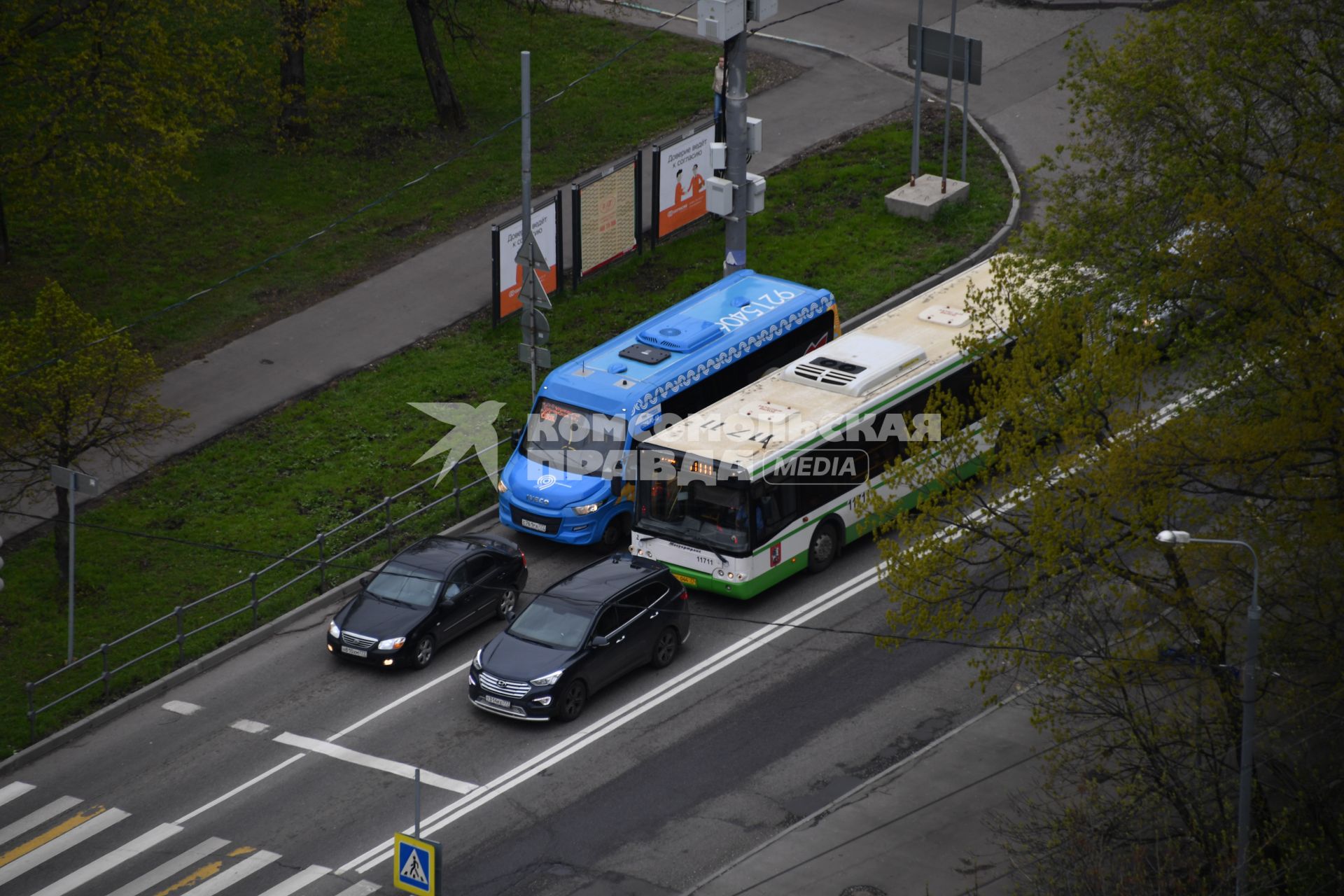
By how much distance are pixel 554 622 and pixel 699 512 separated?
3.03m

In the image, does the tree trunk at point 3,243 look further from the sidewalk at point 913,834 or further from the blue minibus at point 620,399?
the sidewalk at point 913,834

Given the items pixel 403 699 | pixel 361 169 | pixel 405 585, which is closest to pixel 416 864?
pixel 403 699

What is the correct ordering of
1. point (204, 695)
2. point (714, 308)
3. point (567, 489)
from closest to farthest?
point (204, 695)
point (567, 489)
point (714, 308)

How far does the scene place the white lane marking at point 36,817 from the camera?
22.4m

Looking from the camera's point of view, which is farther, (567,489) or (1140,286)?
(567,489)

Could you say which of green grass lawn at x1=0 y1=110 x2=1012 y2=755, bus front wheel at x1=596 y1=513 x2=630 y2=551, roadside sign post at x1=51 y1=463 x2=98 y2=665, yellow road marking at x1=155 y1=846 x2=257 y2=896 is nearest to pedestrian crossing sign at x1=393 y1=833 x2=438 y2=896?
yellow road marking at x1=155 y1=846 x2=257 y2=896

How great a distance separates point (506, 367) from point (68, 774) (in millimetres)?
11840

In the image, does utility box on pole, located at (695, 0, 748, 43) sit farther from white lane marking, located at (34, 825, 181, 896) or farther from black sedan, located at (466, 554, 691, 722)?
white lane marking, located at (34, 825, 181, 896)

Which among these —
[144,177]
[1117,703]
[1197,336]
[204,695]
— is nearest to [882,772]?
[1117,703]

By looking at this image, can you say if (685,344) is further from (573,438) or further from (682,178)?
(682,178)

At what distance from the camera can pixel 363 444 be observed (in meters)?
30.4

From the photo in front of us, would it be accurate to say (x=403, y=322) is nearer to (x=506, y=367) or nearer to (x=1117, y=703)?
(x=506, y=367)

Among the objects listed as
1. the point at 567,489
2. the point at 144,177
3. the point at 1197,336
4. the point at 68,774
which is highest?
the point at 1197,336

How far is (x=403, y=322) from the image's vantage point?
34.2 metres
